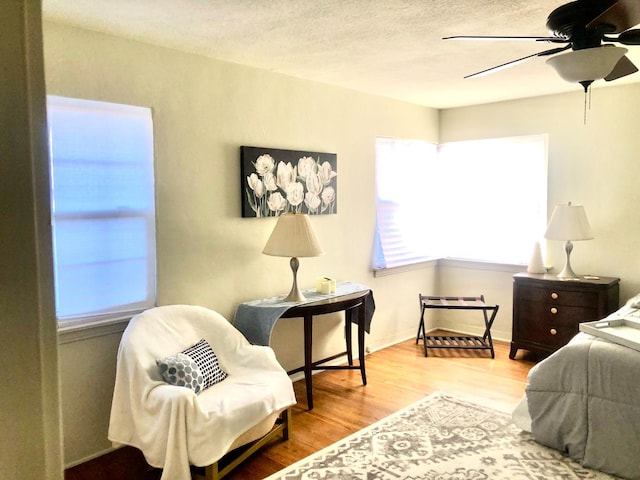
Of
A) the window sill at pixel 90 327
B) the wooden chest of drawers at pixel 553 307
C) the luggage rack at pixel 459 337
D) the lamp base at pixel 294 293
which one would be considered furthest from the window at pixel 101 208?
the wooden chest of drawers at pixel 553 307

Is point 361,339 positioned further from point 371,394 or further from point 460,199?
point 460,199

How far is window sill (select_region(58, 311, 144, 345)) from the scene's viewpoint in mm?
2662

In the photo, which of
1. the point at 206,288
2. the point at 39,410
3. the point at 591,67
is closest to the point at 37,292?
the point at 39,410

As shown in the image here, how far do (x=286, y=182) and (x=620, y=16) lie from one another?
2439 millimetres

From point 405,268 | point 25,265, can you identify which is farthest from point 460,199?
point 25,265

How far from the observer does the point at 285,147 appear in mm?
3824

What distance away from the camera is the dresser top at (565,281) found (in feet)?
13.5

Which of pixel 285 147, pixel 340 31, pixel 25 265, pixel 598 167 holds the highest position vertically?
pixel 340 31

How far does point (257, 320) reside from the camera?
11.1 feet

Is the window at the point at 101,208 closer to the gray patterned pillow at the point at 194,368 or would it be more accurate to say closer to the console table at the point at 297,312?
the gray patterned pillow at the point at 194,368

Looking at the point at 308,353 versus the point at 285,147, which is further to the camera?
the point at 285,147

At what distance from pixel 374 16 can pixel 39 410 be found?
93.5 inches

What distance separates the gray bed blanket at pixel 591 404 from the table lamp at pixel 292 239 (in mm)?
1612

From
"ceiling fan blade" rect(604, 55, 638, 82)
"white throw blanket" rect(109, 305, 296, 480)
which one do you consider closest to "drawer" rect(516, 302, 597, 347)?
"ceiling fan blade" rect(604, 55, 638, 82)
